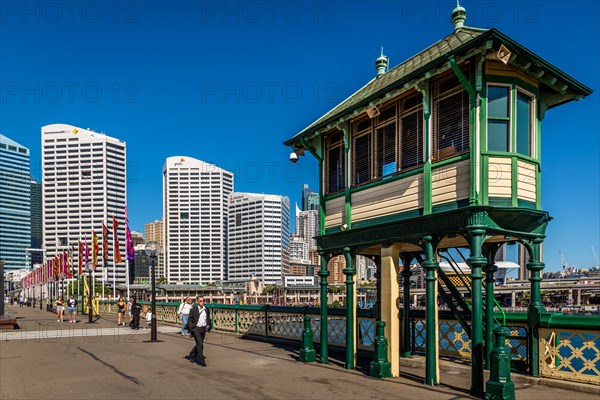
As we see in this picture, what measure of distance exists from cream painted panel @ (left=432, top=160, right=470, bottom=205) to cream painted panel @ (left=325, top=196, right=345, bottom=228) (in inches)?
136

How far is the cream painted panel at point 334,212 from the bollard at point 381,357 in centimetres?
326

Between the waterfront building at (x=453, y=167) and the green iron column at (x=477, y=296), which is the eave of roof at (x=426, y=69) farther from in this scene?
the green iron column at (x=477, y=296)

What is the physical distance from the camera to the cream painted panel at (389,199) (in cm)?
1082

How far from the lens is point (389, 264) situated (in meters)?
11.5

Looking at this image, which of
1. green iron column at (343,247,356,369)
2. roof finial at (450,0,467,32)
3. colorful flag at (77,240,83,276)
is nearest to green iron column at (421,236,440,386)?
green iron column at (343,247,356,369)

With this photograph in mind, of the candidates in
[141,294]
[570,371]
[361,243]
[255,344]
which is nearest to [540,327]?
[570,371]

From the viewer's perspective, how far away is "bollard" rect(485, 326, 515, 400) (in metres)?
8.48

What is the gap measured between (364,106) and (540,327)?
6087 mm

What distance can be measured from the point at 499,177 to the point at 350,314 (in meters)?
5.16

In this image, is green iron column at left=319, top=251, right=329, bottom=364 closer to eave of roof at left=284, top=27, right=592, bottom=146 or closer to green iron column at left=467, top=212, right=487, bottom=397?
eave of roof at left=284, top=27, right=592, bottom=146

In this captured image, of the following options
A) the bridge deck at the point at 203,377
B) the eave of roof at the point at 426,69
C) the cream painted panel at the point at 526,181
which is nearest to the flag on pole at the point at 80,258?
the bridge deck at the point at 203,377

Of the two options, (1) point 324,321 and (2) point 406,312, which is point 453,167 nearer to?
(2) point 406,312

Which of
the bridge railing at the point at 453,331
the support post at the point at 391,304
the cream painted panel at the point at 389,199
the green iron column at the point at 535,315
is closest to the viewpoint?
the bridge railing at the point at 453,331

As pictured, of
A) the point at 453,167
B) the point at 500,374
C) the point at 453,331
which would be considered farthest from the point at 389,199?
the point at 500,374
